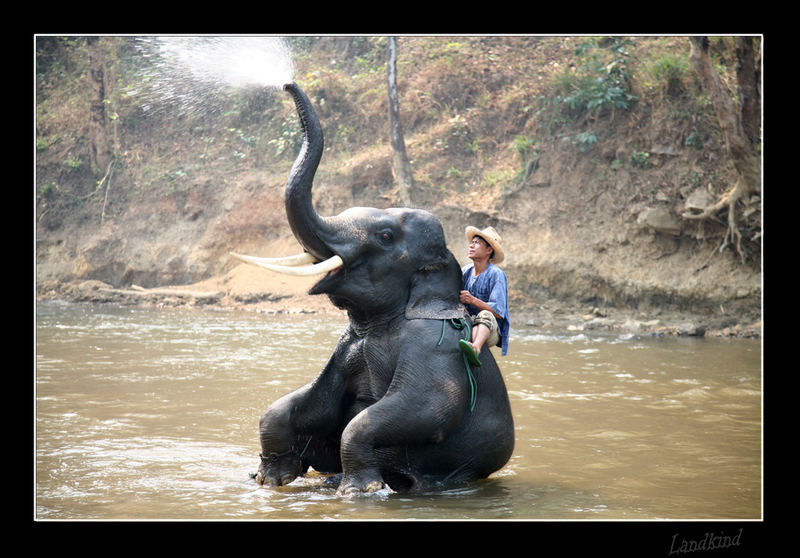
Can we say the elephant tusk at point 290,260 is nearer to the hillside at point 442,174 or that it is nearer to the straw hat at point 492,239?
the straw hat at point 492,239

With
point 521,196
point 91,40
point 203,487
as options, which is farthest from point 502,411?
point 91,40

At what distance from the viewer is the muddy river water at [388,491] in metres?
4.59

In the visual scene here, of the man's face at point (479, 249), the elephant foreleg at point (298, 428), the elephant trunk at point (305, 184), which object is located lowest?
the elephant foreleg at point (298, 428)

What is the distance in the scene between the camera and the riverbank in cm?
1322

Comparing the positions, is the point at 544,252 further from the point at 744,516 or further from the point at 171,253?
the point at 744,516

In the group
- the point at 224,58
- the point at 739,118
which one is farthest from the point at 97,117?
the point at 739,118

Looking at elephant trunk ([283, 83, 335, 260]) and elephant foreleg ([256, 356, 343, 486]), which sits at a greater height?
elephant trunk ([283, 83, 335, 260])

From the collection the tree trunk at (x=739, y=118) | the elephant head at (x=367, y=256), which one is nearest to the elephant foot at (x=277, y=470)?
the elephant head at (x=367, y=256)

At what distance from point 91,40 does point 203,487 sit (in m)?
20.5

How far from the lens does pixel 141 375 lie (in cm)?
921

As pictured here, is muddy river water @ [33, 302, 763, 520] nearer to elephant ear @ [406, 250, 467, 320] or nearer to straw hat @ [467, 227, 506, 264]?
elephant ear @ [406, 250, 467, 320]

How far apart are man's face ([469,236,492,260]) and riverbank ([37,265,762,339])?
8.13m

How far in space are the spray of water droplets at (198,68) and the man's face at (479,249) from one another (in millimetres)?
7846

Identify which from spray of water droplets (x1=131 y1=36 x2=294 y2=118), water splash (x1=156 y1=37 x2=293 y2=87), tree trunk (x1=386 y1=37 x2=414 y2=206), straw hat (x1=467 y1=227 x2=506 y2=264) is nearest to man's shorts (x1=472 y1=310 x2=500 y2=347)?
straw hat (x1=467 y1=227 x2=506 y2=264)
